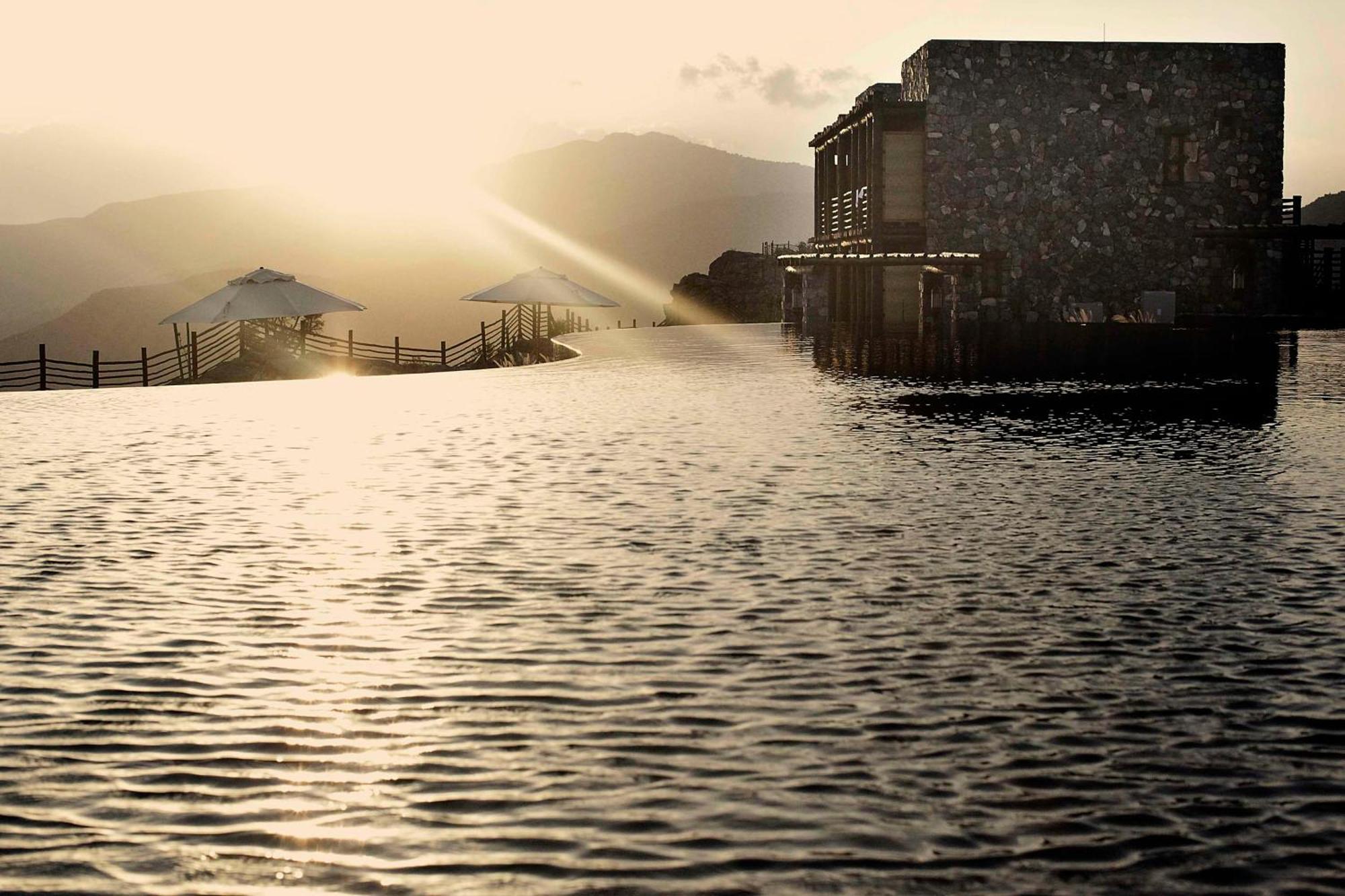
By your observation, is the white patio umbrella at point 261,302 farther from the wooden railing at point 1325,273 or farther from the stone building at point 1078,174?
the wooden railing at point 1325,273

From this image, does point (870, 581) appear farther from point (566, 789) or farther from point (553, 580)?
point (566, 789)

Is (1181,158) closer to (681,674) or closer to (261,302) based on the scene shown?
(261,302)

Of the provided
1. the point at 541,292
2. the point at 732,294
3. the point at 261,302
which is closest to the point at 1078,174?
the point at 541,292

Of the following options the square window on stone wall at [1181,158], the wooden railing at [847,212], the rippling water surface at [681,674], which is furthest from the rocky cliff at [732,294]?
the rippling water surface at [681,674]

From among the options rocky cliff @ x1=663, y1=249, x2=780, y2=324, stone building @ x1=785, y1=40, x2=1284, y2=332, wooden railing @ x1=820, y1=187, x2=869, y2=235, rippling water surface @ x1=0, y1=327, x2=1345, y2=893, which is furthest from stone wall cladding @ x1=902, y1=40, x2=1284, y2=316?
rippling water surface @ x1=0, y1=327, x2=1345, y2=893

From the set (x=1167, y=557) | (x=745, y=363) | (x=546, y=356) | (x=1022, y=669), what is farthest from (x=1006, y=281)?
(x=1022, y=669)

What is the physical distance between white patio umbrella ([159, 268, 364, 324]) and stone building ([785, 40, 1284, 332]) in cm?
1343

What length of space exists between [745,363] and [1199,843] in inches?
930

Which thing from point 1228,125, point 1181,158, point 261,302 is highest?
point 1228,125

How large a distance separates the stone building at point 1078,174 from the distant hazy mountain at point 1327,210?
118 m

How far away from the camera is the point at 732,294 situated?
64.2 m

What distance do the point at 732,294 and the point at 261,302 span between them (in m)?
32.2

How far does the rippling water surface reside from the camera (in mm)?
4219

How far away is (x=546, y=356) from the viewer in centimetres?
3762
